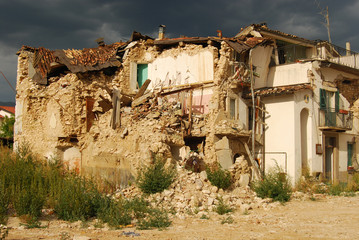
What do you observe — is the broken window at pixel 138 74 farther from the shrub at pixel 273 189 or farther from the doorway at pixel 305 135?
the shrub at pixel 273 189

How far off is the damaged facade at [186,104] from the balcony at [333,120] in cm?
6

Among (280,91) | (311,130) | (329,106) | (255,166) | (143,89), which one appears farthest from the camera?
(329,106)

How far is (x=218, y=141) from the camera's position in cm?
1772

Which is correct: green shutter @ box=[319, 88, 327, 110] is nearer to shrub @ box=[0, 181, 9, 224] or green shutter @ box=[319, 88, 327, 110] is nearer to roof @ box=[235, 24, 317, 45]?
roof @ box=[235, 24, 317, 45]

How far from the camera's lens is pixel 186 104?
61.2ft

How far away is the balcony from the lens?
20.3 m

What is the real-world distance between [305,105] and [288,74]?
88.3 inches

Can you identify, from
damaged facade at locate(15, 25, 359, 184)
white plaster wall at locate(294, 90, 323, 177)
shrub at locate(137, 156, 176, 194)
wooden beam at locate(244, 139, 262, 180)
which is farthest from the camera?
white plaster wall at locate(294, 90, 323, 177)

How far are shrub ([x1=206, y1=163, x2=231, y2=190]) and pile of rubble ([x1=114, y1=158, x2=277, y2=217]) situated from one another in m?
0.19

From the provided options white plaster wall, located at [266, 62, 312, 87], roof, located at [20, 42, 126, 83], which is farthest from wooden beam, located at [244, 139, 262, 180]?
roof, located at [20, 42, 126, 83]

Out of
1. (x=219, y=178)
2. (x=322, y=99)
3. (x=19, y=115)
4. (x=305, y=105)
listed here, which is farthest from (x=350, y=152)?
(x=19, y=115)

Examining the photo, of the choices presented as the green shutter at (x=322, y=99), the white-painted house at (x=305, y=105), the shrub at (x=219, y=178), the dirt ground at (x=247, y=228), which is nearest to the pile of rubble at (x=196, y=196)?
the shrub at (x=219, y=178)

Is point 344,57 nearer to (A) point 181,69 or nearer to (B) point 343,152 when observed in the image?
(B) point 343,152

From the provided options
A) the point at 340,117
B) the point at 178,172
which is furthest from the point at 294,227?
the point at 340,117
